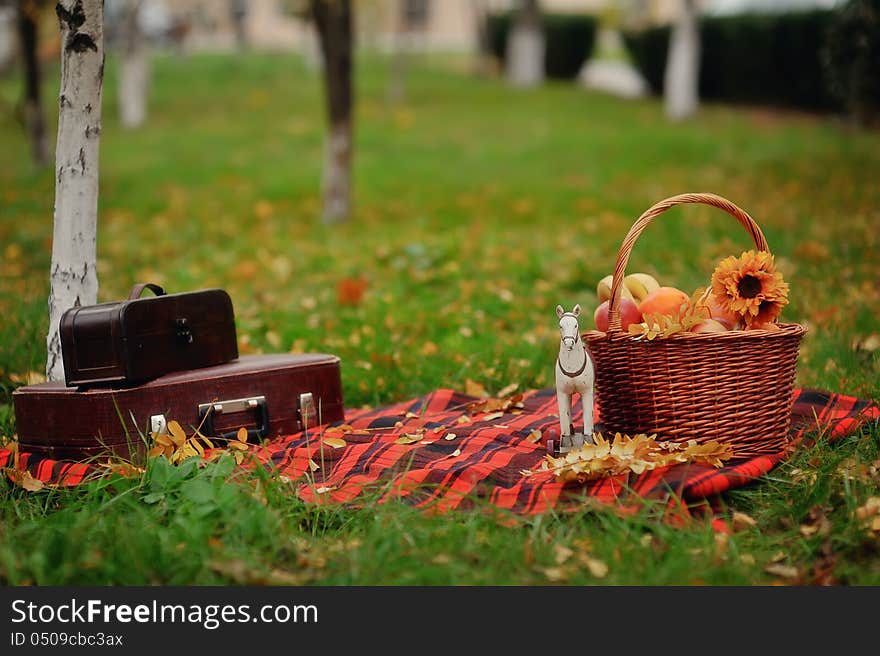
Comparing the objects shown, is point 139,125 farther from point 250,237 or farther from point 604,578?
point 604,578

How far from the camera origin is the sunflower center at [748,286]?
3225mm

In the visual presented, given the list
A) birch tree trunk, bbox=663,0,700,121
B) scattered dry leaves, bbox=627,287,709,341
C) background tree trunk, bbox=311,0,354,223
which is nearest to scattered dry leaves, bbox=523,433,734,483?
scattered dry leaves, bbox=627,287,709,341

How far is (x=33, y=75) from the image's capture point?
10.8m

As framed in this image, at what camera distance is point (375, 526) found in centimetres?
276

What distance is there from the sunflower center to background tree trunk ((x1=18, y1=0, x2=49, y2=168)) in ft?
28.5

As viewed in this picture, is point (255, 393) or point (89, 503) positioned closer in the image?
point (89, 503)

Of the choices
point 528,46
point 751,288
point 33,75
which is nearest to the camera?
point 751,288

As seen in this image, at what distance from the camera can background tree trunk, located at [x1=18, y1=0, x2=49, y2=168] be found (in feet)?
33.4

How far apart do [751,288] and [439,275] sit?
11.6ft

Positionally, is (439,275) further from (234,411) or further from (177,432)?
(177,432)

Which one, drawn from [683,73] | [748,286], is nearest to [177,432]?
[748,286]

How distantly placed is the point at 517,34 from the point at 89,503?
19728 mm

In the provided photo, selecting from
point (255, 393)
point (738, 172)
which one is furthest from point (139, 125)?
point (255, 393)

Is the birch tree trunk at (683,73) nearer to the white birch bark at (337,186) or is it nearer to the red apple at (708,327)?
the white birch bark at (337,186)
